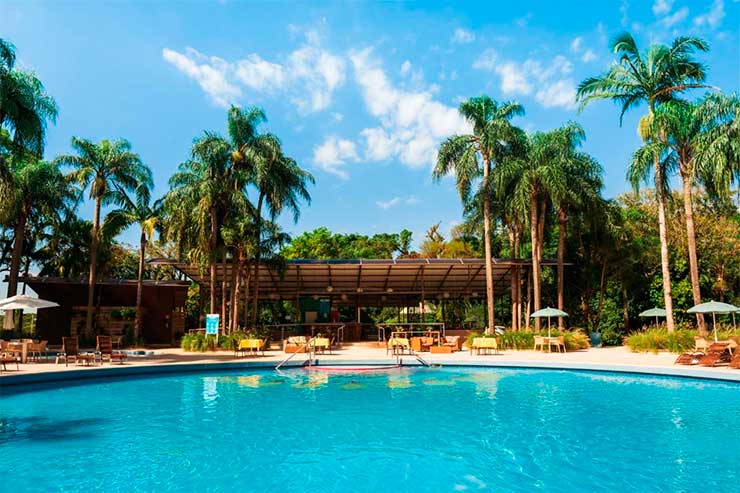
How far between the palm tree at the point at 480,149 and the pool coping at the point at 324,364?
5635 mm

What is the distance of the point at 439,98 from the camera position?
18.1 meters

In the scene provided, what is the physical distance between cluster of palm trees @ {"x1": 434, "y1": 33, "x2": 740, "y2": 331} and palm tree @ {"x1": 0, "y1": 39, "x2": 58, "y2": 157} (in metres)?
13.7

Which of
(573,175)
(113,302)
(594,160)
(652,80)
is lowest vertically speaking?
(113,302)

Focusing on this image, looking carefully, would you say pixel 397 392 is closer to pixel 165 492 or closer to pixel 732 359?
pixel 165 492

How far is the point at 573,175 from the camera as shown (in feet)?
65.2

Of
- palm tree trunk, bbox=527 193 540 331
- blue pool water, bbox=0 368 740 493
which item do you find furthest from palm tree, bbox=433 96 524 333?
blue pool water, bbox=0 368 740 493

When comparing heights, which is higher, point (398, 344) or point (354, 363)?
point (398, 344)

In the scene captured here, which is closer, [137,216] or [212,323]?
[212,323]

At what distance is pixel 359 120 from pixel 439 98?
339cm

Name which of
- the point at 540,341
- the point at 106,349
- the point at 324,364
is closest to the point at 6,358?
the point at 106,349

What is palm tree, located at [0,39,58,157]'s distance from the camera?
42.1 feet

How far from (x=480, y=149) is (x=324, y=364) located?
10.8 m

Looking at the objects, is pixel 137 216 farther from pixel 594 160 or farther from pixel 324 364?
pixel 594 160

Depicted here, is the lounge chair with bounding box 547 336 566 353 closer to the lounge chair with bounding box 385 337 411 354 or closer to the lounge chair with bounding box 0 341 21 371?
the lounge chair with bounding box 385 337 411 354
